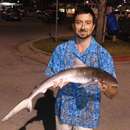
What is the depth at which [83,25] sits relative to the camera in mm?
4676

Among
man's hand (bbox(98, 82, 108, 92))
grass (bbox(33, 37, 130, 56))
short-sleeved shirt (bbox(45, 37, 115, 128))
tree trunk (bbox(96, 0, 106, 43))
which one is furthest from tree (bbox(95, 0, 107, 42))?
man's hand (bbox(98, 82, 108, 92))

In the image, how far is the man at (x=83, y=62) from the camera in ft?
15.4

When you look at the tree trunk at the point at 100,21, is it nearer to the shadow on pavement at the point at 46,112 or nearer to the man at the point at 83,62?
the shadow on pavement at the point at 46,112

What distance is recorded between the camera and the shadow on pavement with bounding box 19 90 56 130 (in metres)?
8.49

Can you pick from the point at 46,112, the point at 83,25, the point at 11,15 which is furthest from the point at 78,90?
the point at 11,15

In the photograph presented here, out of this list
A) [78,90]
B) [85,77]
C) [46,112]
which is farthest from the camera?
[46,112]

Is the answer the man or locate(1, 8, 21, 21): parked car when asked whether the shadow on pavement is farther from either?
locate(1, 8, 21, 21): parked car

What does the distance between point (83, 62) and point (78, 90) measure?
1.09 feet

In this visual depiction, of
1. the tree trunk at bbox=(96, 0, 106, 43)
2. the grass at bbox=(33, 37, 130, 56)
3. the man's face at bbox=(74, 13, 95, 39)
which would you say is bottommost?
the grass at bbox=(33, 37, 130, 56)

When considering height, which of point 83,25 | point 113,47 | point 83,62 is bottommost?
point 113,47

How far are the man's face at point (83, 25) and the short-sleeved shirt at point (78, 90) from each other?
15cm

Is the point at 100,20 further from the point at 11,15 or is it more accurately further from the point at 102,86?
the point at 11,15

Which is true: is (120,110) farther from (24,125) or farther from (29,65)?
(29,65)

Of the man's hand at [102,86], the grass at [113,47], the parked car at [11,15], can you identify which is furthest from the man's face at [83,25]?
the parked car at [11,15]
